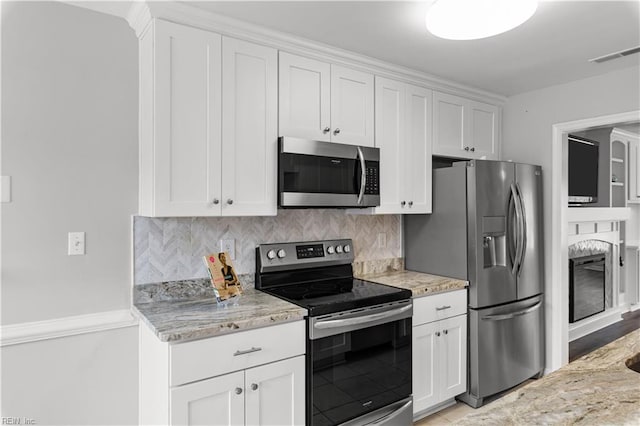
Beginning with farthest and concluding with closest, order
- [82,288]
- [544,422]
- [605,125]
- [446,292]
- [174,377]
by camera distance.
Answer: [605,125], [446,292], [82,288], [174,377], [544,422]

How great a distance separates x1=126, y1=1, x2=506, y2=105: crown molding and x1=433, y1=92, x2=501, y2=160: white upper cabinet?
6.7 inches

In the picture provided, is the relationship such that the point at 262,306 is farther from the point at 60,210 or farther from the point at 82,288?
the point at 60,210

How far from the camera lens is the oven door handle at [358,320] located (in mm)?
2088

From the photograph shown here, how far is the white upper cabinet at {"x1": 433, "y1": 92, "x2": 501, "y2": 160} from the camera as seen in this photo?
3117 millimetres

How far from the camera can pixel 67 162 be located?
2.05 meters

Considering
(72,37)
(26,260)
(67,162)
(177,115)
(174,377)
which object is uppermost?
(72,37)

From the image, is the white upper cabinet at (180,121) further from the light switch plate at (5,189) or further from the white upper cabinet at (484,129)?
the white upper cabinet at (484,129)

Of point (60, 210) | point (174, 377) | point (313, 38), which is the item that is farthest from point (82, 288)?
point (313, 38)

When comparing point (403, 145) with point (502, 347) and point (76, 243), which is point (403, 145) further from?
point (76, 243)

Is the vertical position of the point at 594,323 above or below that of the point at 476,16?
below

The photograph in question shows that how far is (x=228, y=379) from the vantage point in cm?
183

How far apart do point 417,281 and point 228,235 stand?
4.37 feet

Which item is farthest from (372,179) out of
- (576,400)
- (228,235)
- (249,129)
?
(576,400)

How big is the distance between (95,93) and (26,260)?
91cm
